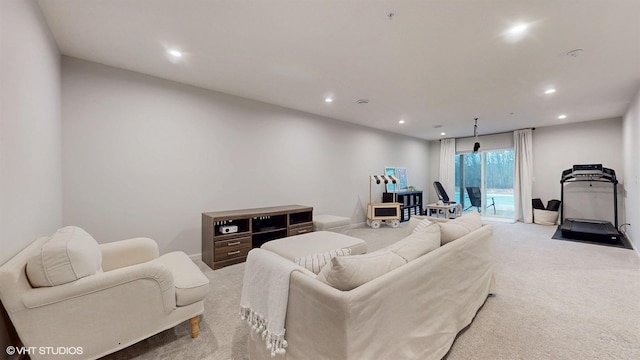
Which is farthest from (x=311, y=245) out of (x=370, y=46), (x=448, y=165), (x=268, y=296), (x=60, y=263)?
(x=448, y=165)

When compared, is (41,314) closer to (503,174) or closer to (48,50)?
(48,50)

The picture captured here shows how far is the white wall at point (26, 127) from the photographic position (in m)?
1.39

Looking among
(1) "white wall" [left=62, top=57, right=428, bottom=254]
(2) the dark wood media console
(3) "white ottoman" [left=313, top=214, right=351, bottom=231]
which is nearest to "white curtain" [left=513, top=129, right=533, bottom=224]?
(3) "white ottoman" [left=313, top=214, right=351, bottom=231]

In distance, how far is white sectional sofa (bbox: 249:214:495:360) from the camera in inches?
40.4

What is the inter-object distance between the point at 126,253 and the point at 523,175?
8.15 m

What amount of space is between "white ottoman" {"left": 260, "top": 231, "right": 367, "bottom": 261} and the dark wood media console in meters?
0.76

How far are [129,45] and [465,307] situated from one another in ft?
12.6

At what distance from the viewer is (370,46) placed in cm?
249

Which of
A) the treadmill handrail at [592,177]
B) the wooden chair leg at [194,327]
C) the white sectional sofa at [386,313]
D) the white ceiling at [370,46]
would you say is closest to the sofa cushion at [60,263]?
the wooden chair leg at [194,327]

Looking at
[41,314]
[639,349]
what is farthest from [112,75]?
[639,349]

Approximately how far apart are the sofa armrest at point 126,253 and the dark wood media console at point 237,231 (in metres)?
0.94

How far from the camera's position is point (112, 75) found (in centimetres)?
291

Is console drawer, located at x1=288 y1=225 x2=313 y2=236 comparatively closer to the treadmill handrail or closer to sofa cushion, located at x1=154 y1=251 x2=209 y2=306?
sofa cushion, located at x1=154 y1=251 x2=209 y2=306

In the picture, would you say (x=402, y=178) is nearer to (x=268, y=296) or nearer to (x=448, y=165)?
(x=448, y=165)
